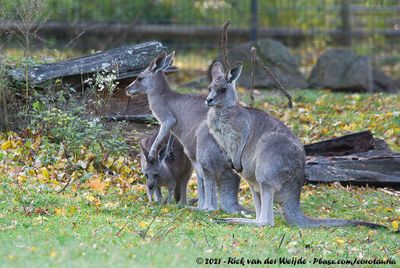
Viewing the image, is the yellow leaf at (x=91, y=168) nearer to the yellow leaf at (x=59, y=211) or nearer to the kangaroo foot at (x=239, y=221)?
the yellow leaf at (x=59, y=211)

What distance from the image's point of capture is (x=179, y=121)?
9461 millimetres

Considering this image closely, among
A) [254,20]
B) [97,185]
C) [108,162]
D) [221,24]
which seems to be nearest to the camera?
[97,185]

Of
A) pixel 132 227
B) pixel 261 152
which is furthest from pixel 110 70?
pixel 132 227

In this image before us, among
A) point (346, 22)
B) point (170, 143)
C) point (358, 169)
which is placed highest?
point (346, 22)

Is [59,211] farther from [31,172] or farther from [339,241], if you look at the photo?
[339,241]

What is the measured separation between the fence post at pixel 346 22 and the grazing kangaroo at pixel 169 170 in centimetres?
1021

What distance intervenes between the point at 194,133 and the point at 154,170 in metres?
0.59

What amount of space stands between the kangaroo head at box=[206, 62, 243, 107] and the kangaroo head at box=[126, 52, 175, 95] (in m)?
1.26

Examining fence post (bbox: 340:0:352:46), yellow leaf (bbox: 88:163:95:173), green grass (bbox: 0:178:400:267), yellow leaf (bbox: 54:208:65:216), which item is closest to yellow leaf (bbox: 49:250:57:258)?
green grass (bbox: 0:178:400:267)

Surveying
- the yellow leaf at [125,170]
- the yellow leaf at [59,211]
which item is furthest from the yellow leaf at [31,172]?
the yellow leaf at [59,211]

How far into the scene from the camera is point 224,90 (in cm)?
855

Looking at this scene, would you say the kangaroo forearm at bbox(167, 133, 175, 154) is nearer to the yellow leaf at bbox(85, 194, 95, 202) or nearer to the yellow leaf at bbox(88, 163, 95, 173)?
the yellow leaf at bbox(88, 163, 95, 173)

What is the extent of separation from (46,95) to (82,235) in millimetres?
3902

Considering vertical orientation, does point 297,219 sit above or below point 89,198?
below
